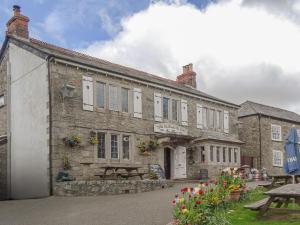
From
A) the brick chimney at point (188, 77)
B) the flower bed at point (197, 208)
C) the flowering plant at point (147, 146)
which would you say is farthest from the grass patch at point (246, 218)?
the brick chimney at point (188, 77)

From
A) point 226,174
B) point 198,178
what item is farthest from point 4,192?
point 226,174

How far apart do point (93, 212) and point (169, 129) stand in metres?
12.6

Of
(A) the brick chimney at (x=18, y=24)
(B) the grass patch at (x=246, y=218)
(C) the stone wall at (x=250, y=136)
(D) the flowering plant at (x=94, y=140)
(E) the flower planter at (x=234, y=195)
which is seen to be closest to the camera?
(B) the grass patch at (x=246, y=218)

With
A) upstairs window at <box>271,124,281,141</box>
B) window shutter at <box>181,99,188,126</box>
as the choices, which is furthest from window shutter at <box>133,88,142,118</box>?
upstairs window at <box>271,124,281,141</box>

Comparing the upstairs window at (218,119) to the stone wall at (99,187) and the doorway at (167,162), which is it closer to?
the doorway at (167,162)

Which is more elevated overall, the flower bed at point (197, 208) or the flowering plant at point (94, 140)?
the flowering plant at point (94, 140)

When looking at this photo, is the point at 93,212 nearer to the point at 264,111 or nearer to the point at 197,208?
the point at 197,208

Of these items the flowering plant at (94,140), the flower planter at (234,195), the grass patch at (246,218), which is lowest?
the grass patch at (246,218)

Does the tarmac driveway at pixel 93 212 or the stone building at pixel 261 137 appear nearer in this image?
the tarmac driveway at pixel 93 212

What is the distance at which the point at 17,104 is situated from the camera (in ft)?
68.4

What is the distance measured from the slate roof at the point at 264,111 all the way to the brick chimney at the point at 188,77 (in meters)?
4.97

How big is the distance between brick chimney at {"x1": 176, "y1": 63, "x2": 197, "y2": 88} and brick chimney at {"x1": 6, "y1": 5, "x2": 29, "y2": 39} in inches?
510

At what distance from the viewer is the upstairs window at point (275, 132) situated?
32.2m

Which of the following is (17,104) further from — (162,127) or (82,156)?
(162,127)
